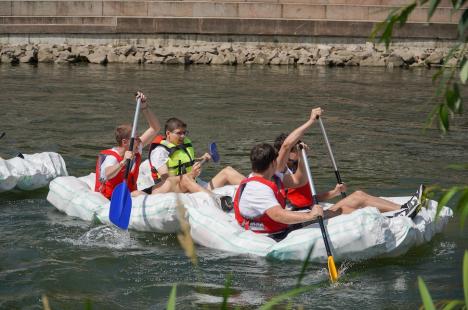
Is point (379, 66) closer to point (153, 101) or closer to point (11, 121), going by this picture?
point (153, 101)

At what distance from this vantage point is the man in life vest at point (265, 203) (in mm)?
6848

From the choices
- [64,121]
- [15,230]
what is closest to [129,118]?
[64,121]

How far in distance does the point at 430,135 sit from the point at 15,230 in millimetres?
7195

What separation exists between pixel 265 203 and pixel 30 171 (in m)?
3.41

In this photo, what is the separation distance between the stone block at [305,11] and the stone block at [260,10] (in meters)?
0.20

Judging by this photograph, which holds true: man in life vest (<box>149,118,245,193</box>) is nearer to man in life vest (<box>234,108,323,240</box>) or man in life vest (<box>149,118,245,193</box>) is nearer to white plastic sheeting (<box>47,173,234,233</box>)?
white plastic sheeting (<box>47,173,234,233</box>)

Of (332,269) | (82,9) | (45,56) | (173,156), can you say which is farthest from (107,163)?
(82,9)

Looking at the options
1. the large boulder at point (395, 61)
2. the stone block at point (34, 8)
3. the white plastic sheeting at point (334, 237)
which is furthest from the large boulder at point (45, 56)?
the white plastic sheeting at point (334, 237)

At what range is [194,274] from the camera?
22.3ft

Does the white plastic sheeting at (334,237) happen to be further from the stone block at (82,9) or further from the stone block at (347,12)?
the stone block at (82,9)

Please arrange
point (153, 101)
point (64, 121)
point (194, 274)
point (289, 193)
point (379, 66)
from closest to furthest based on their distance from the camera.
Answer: point (194, 274) < point (289, 193) < point (64, 121) < point (153, 101) < point (379, 66)

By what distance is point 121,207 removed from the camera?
7699 mm

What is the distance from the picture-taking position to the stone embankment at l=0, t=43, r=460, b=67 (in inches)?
864

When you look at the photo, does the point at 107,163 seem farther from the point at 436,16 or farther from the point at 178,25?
the point at 436,16
